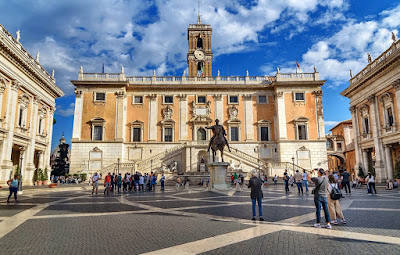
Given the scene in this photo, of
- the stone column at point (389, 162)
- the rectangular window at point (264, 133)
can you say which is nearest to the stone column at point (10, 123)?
the rectangular window at point (264, 133)

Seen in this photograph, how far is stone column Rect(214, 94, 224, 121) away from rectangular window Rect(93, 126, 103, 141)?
16466mm

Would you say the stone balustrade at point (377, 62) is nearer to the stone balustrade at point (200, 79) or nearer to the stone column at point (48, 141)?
the stone balustrade at point (200, 79)

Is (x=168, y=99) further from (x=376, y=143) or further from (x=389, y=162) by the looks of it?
(x=389, y=162)

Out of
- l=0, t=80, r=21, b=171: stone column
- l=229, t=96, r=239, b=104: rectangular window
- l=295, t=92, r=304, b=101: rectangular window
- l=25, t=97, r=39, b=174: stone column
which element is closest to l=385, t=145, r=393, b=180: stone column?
l=295, t=92, r=304, b=101: rectangular window

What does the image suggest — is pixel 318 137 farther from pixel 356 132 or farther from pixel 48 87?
pixel 48 87

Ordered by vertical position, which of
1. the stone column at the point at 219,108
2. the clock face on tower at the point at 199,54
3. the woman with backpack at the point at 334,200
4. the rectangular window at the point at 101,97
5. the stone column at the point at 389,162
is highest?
the clock face on tower at the point at 199,54

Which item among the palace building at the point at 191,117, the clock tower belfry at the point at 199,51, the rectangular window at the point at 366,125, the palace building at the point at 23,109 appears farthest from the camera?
the clock tower belfry at the point at 199,51

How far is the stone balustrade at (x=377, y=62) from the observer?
24.3 metres

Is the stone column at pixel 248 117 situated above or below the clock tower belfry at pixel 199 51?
below

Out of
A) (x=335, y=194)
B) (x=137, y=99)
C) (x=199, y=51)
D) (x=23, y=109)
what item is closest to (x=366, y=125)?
(x=335, y=194)

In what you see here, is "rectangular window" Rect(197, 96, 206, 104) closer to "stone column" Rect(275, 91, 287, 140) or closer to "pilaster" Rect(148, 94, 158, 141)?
"pilaster" Rect(148, 94, 158, 141)

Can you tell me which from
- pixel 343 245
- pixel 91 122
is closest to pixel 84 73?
pixel 91 122

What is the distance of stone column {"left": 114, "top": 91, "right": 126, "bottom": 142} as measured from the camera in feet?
120

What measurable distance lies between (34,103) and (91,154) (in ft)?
35.1
